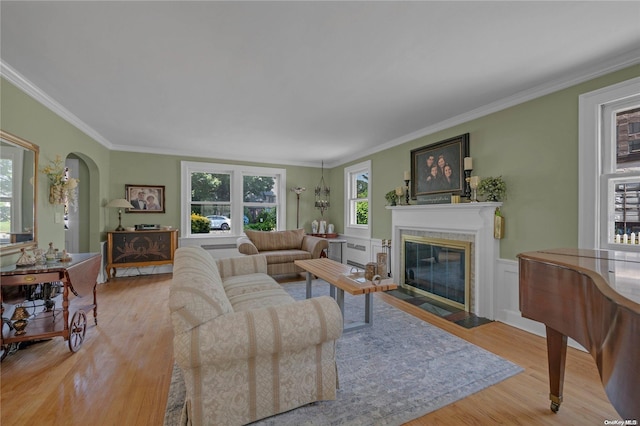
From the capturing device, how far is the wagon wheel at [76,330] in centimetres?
220

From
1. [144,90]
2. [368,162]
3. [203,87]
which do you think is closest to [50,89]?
[144,90]

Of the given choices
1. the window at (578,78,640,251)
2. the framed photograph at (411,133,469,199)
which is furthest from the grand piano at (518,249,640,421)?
the framed photograph at (411,133,469,199)

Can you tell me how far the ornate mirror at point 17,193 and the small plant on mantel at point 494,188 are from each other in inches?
175

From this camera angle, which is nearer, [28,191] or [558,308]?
[558,308]

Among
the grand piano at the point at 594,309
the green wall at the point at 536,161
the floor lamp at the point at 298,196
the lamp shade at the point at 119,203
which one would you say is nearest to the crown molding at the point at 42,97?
the lamp shade at the point at 119,203

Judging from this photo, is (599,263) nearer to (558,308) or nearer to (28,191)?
(558,308)

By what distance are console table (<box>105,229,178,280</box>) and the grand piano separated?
197 inches

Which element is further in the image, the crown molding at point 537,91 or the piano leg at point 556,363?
the crown molding at point 537,91

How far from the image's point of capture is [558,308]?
4.46 feet

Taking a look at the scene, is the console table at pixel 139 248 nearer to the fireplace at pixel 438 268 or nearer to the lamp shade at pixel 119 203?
the lamp shade at pixel 119 203

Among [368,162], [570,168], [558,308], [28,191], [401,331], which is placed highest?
[368,162]

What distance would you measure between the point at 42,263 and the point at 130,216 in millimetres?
2916

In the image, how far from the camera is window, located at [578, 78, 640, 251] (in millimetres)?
2129

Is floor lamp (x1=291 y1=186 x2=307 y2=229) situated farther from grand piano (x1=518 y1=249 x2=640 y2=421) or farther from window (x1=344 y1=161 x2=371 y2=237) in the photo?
grand piano (x1=518 y1=249 x2=640 y2=421)
